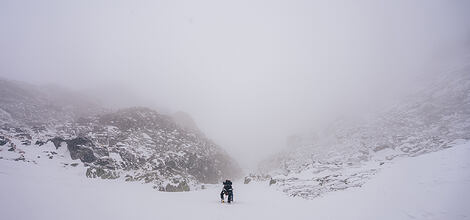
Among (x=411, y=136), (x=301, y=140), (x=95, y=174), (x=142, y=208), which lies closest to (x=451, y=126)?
(x=411, y=136)

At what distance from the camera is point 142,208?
1073cm

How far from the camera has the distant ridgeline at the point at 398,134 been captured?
26.2 metres

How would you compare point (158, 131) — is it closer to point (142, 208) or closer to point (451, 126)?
point (142, 208)

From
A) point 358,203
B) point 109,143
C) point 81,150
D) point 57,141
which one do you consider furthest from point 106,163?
point 358,203

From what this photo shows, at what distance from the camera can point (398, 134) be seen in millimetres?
39625

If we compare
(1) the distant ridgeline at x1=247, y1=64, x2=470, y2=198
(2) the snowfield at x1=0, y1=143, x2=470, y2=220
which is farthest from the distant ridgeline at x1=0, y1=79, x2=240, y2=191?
(1) the distant ridgeline at x1=247, y1=64, x2=470, y2=198

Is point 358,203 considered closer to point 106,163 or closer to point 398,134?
point 106,163

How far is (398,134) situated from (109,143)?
2020 inches

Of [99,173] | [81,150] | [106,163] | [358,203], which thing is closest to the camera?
[358,203]

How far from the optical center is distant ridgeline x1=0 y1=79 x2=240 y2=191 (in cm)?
2461

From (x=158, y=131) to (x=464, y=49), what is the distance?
9528 centimetres

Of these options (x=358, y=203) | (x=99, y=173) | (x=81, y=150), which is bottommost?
(x=99, y=173)

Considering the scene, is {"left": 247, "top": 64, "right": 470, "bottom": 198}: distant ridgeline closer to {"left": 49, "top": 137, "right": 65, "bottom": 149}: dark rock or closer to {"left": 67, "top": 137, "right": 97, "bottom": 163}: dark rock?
{"left": 67, "top": 137, "right": 97, "bottom": 163}: dark rock

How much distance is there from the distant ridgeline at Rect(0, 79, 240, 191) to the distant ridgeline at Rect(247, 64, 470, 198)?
14.8 meters
